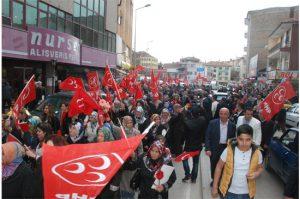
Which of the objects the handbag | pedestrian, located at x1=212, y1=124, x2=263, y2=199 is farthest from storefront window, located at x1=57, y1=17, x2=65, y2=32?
pedestrian, located at x1=212, y1=124, x2=263, y2=199

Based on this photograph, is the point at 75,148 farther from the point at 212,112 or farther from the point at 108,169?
the point at 212,112

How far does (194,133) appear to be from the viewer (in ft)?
25.5

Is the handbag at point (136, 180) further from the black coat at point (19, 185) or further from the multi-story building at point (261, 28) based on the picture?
the multi-story building at point (261, 28)

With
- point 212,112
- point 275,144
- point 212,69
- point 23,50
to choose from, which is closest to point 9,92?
point 23,50

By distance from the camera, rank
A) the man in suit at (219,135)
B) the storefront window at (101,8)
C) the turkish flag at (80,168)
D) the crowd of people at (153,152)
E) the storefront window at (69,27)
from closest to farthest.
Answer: the turkish flag at (80,168), the crowd of people at (153,152), the man in suit at (219,135), the storefront window at (69,27), the storefront window at (101,8)

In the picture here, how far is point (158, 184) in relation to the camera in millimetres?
5129

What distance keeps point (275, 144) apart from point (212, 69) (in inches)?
5749

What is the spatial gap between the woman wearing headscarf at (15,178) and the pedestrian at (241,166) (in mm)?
2025

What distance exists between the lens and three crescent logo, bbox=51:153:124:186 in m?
3.55

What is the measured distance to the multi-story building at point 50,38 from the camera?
18.6 m

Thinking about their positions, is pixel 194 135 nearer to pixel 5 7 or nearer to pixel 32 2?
pixel 5 7

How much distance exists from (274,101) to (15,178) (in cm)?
672

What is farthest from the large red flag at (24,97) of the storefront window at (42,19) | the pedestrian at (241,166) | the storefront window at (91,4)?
the storefront window at (91,4)

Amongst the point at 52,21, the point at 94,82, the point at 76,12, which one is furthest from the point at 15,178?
the point at 76,12
